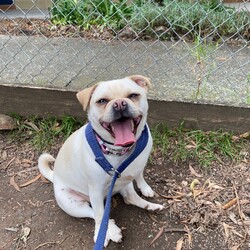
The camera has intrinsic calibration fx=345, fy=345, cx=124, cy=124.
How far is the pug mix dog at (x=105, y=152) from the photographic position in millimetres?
1961

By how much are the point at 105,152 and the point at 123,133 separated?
10.0 inches

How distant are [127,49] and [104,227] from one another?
2.77 meters

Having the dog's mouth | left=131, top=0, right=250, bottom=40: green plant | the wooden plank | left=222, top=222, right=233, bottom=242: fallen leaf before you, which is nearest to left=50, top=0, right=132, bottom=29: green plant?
left=131, top=0, right=250, bottom=40: green plant

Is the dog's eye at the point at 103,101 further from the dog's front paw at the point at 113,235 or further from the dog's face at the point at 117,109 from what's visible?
the dog's front paw at the point at 113,235

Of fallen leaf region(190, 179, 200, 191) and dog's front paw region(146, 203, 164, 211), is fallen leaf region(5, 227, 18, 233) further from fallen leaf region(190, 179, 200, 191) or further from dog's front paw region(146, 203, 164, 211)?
fallen leaf region(190, 179, 200, 191)

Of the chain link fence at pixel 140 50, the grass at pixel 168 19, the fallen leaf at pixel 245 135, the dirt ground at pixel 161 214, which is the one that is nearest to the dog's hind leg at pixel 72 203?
the dirt ground at pixel 161 214

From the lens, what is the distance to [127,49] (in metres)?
4.29

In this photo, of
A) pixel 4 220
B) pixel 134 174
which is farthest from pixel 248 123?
pixel 4 220

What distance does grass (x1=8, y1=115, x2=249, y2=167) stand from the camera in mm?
3012

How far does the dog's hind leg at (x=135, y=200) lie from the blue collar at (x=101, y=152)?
469mm

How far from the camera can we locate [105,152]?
216 centimetres

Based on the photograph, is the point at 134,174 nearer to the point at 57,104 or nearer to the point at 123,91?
the point at 123,91

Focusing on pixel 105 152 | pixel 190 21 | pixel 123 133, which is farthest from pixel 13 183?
pixel 190 21

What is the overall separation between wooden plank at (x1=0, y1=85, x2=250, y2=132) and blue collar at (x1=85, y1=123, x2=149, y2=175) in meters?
0.96
